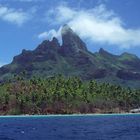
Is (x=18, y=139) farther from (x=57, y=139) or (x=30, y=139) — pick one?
(x=57, y=139)

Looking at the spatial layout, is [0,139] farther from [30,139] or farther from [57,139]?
[57,139]

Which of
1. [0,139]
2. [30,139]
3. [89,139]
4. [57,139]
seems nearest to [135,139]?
[89,139]

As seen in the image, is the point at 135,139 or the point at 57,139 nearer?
the point at 135,139

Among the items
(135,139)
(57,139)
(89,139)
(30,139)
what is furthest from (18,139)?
(135,139)

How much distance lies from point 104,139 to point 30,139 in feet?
60.8

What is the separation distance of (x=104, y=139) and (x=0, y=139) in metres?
25.2

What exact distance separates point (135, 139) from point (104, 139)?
24.2 ft

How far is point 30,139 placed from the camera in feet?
354

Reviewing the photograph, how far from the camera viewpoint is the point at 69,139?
340 ft

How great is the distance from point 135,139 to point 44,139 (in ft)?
71.7

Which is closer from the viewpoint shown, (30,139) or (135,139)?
(135,139)

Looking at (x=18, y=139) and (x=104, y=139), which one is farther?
(x=18, y=139)

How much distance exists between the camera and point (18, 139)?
4318 inches

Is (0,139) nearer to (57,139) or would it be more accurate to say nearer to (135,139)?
(57,139)
